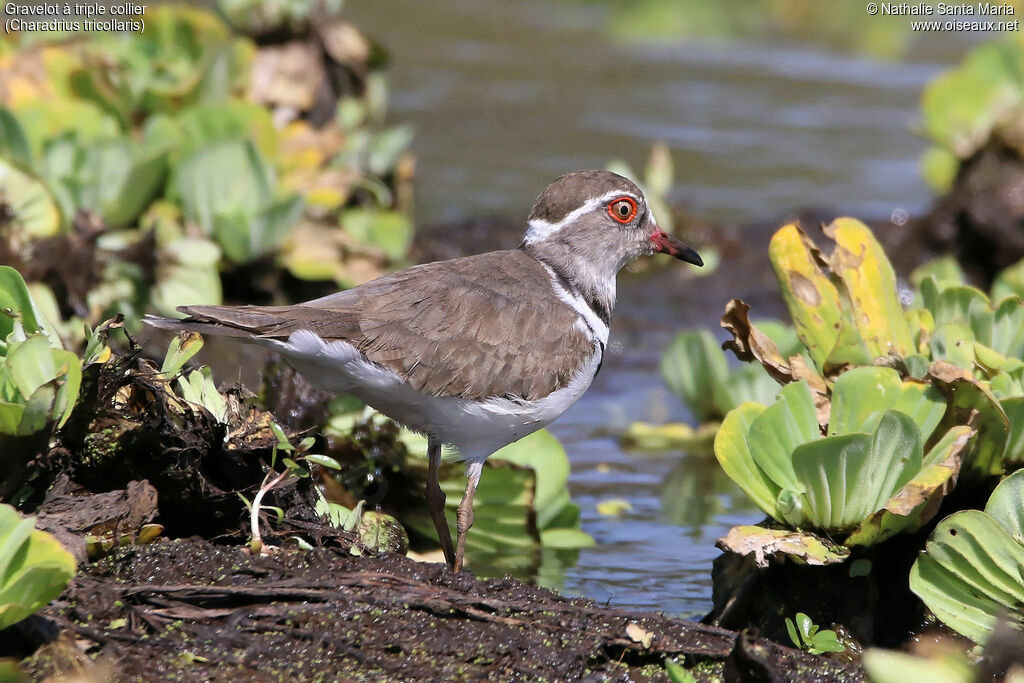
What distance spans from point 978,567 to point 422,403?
191 centimetres

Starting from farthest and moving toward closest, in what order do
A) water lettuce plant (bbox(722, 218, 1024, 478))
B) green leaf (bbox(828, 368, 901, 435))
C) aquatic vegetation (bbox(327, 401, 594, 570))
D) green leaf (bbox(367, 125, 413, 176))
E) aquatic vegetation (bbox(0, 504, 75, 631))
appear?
1. green leaf (bbox(367, 125, 413, 176))
2. aquatic vegetation (bbox(327, 401, 594, 570))
3. water lettuce plant (bbox(722, 218, 1024, 478))
4. green leaf (bbox(828, 368, 901, 435))
5. aquatic vegetation (bbox(0, 504, 75, 631))

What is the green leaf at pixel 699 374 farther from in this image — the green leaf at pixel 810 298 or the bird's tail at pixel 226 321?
the bird's tail at pixel 226 321

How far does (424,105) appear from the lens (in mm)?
12500

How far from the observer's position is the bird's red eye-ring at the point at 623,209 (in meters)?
5.43

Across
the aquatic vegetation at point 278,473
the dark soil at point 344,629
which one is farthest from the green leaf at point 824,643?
the aquatic vegetation at point 278,473

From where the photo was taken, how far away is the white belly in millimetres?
4383

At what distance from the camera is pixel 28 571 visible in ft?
9.83

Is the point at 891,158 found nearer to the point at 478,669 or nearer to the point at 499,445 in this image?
the point at 499,445

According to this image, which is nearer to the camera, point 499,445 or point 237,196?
point 499,445

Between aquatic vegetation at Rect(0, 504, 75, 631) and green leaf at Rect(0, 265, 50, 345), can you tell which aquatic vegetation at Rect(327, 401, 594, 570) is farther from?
aquatic vegetation at Rect(0, 504, 75, 631)

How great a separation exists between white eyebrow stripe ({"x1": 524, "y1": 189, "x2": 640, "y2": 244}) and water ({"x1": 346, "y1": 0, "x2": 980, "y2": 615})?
1.36 meters

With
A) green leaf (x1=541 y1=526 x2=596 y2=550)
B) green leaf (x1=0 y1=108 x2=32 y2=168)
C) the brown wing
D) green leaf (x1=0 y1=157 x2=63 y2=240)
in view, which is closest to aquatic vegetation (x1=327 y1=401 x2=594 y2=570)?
green leaf (x1=541 y1=526 x2=596 y2=550)

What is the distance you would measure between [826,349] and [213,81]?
14.8ft

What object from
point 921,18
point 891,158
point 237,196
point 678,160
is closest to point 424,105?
point 678,160
